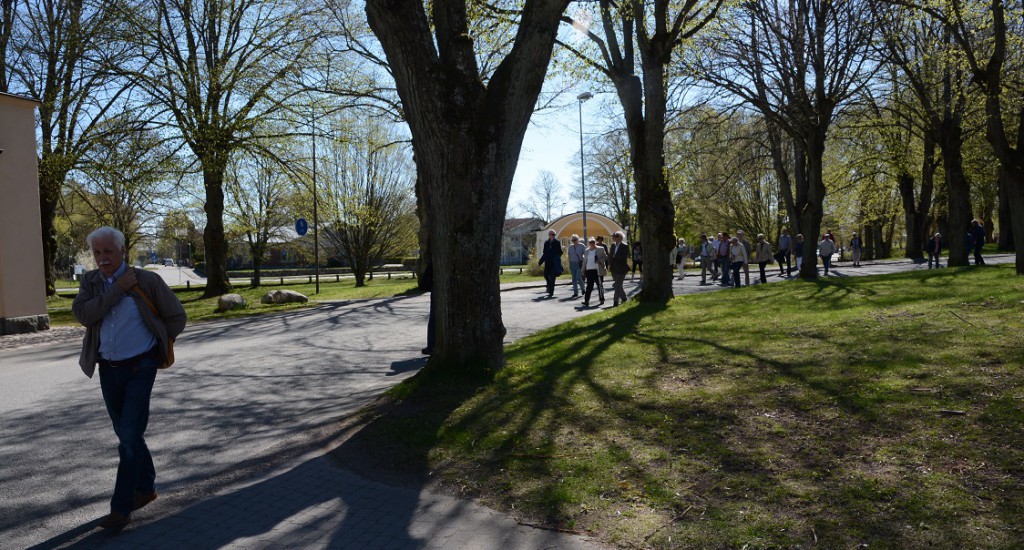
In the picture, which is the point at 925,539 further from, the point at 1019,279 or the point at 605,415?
the point at 1019,279

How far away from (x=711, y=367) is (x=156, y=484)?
5.40m

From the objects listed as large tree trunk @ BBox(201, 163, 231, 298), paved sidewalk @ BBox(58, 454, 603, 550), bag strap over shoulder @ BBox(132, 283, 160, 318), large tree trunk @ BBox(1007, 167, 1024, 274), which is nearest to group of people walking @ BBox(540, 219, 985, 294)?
large tree trunk @ BBox(1007, 167, 1024, 274)

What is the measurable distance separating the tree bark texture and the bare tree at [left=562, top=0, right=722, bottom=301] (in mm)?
7838

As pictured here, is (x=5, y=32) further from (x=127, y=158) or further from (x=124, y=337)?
(x=124, y=337)

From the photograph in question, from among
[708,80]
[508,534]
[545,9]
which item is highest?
[708,80]

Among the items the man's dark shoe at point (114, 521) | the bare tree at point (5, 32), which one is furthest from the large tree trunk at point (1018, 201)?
the bare tree at point (5, 32)

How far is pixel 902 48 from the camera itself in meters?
20.2

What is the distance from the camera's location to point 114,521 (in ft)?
13.9

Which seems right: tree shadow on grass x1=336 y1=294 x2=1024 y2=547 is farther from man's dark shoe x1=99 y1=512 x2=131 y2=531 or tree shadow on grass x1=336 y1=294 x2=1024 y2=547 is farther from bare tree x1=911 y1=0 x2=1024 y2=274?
bare tree x1=911 y1=0 x2=1024 y2=274

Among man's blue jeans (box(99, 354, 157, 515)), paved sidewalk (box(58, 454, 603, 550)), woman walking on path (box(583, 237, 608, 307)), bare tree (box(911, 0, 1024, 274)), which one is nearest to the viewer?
paved sidewalk (box(58, 454, 603, 550))

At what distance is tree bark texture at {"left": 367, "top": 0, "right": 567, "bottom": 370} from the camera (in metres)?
6.93

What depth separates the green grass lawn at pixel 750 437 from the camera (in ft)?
12.2

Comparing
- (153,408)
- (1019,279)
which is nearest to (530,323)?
(153,408)

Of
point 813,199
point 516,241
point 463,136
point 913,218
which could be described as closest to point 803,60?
point 813,199
